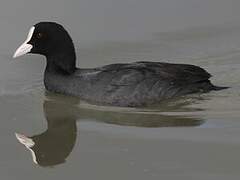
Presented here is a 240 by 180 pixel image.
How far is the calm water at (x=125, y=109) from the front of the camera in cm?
711

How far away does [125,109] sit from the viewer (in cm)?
895

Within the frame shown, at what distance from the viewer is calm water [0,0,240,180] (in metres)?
7.11

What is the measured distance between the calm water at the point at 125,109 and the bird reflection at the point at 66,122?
11mm

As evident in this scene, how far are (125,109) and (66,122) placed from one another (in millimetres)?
740

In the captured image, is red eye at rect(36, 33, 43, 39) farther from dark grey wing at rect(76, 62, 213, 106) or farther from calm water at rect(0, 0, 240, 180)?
dark grey wing at rect(76, 62, 213, 106)

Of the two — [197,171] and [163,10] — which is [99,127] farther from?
[163,10]

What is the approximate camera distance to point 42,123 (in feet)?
28.5

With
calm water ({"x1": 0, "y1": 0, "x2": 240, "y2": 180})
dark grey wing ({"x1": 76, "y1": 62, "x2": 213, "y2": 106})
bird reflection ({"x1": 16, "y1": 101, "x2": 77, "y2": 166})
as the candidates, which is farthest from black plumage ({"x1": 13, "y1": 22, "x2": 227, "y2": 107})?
bird reflection ({"x1": 16, "y1": 101, "x2": 77, "y2": 166})

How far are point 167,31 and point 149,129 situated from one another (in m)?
3.68

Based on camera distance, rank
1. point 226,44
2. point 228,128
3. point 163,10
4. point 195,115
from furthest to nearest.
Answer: point 163,10
point 226,44
point 195,115
point 228,128

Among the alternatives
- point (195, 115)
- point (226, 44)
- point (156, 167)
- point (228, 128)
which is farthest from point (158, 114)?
point (226, 44)

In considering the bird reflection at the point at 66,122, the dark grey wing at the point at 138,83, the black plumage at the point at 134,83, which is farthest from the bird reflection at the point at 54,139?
the dark grey wing at the point at 138,83

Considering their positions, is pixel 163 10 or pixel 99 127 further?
pixel 163 10

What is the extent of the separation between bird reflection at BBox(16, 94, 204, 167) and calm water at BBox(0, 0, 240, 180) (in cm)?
1
